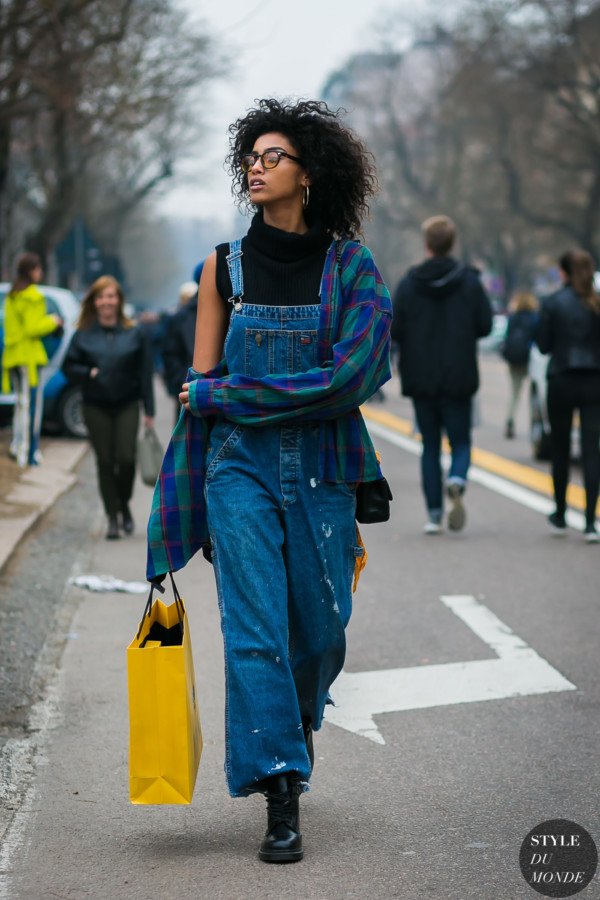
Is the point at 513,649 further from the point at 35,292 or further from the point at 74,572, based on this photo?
the point at 35,292

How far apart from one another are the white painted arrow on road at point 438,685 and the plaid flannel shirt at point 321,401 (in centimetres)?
146

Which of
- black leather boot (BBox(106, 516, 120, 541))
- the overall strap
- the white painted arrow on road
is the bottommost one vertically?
black leather boot (BBox(106, 516, 120, 541))

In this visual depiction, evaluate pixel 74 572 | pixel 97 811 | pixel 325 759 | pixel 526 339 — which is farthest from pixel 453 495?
pixel 526 339

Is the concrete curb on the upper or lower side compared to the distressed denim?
lower

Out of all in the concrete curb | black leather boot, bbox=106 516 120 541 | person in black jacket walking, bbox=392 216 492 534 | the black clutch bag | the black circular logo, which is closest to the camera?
the black circular logo

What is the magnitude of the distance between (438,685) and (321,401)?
90.4 inches

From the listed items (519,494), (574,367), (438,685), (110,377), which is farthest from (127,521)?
(438,685)

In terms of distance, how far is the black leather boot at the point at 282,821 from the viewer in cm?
376

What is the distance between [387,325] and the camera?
390 centimetres

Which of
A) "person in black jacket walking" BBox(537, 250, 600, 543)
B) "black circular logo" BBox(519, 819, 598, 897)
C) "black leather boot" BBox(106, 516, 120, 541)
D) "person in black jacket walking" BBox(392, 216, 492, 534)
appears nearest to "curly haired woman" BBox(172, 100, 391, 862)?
"black circular logo" BBox(519, 819, 598, 897)

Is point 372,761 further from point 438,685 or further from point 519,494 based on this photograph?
point 519,494

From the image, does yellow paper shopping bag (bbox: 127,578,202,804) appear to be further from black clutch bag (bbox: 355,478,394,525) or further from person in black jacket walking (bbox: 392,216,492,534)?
person in black jacket walking (bbox: 392,216,492,534)

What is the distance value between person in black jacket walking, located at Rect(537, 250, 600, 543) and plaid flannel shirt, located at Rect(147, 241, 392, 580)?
17.1ft

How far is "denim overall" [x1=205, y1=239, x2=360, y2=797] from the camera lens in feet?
12.2
